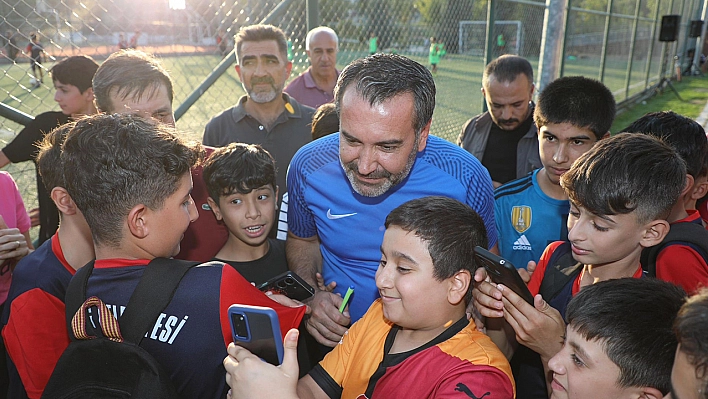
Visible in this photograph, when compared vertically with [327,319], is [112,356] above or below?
above

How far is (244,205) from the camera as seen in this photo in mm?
2869

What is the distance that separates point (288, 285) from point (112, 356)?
0.93 m

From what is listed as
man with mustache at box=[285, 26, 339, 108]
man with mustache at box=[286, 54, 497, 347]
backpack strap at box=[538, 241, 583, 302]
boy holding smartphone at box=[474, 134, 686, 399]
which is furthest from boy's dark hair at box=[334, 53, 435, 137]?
man with mustache at box=[285, 26, 339, 108]

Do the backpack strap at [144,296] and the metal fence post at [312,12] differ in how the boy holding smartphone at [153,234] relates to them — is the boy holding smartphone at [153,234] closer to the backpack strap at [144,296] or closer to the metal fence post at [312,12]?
the backpack strap at [144,296]

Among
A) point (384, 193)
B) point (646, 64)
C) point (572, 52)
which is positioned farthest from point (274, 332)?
point (646, 64)

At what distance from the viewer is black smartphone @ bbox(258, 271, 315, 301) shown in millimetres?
2271

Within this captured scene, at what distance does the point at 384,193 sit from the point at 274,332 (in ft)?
3.80

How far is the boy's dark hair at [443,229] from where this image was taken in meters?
1.89

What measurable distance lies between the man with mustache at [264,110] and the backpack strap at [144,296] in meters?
2.50

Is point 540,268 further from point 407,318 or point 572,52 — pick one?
point 572,52

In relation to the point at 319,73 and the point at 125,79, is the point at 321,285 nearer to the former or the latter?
the point at 125,79

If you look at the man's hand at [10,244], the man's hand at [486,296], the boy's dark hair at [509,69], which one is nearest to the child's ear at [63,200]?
the man's hand at [10,244]

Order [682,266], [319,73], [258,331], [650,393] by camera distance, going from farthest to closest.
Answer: [319,73]
[682,266]
[650,393]
[258,331]

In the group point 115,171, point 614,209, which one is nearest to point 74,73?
point 115,171
